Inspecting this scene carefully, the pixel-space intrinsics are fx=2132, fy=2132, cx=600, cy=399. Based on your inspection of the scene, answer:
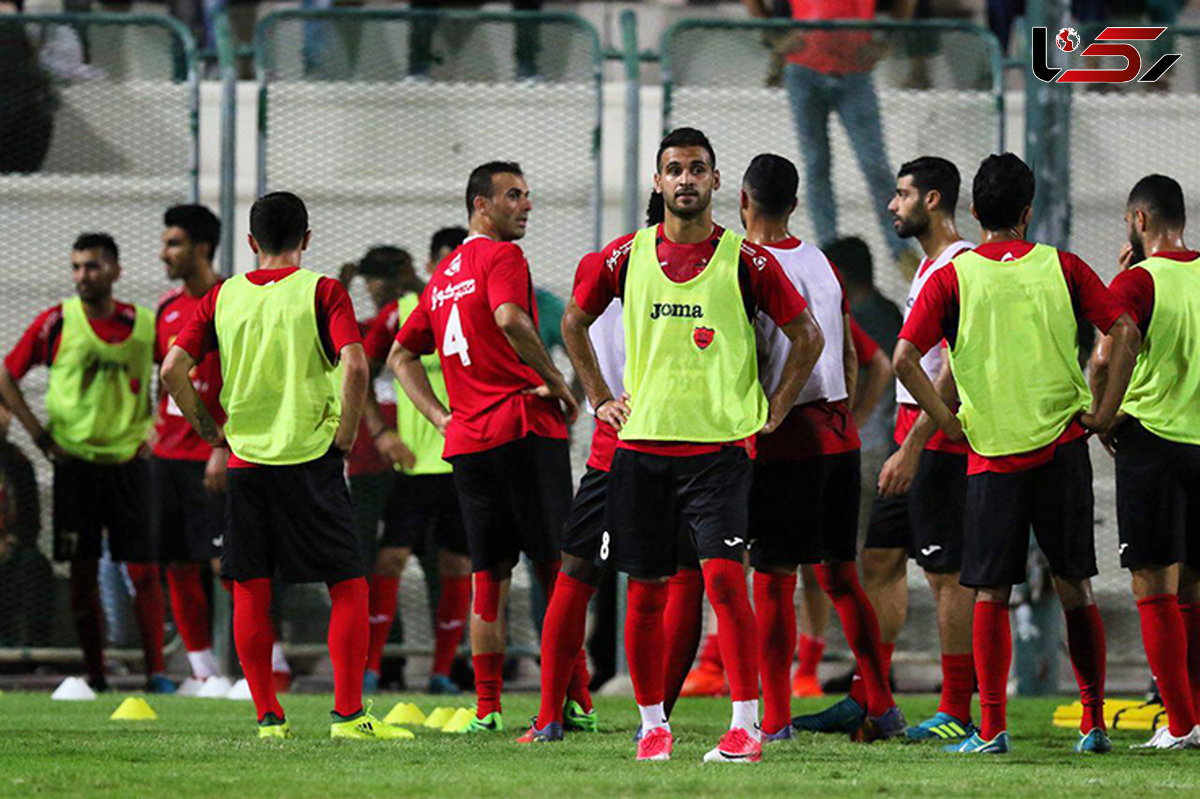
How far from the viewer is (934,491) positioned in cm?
828

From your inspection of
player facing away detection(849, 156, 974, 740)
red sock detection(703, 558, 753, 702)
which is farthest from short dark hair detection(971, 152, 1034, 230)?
red sock detection(703, 558, 753, 702)

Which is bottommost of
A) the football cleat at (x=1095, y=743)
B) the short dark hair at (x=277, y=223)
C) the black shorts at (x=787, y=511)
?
the football cleat at (x=1095, y=743)

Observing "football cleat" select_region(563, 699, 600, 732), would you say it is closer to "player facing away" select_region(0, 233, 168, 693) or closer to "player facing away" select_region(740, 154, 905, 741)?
"player facing away" select_region(740, 154, 905, 741)

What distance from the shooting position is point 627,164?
1152cm

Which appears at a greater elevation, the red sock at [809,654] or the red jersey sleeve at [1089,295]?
the red jersey sleeve at [1089,295]

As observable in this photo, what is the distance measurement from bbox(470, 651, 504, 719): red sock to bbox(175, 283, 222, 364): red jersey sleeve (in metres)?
1.63

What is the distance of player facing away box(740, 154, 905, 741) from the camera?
26.3 ft

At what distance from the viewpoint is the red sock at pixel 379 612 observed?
10.9 m

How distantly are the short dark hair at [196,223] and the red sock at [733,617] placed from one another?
15.9 ft

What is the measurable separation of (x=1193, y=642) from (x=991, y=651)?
1.11 meters

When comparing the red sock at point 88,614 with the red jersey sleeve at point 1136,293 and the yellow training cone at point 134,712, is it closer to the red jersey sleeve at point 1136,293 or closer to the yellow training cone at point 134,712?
the yellow training cone at point 134,712

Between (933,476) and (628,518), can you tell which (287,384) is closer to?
(628,518)

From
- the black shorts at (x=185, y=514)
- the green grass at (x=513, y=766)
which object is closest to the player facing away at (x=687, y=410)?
the green grass at (x=513, y=766)

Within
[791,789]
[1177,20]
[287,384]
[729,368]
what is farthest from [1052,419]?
[1177,20]
